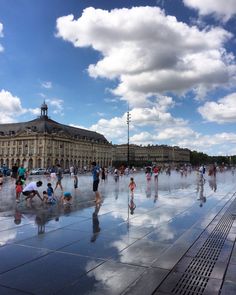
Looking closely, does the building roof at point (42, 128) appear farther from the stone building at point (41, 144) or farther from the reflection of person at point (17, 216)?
the reflection of person at point (17, 216)

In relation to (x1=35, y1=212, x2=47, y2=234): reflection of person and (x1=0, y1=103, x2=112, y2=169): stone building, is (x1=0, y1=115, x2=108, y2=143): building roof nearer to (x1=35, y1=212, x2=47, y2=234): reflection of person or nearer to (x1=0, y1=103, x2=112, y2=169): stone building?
(x1=0, y1=103, x2=112, y2=169): stone building

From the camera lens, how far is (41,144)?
494ft

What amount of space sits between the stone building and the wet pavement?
13661 cm

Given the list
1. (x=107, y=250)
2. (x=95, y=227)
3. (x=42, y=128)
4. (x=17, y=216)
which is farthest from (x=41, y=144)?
(x=107, y=250)

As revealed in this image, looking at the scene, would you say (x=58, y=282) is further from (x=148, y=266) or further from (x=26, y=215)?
(x=26, y=215)

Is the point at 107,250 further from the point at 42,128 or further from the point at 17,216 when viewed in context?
the point at 42,128

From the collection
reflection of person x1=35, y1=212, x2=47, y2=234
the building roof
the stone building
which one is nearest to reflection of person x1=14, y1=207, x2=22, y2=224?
reflection of person x1=35, y1=212, x2=47, y2=234

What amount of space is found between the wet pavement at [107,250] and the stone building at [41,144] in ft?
448

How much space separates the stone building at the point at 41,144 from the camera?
150500mm

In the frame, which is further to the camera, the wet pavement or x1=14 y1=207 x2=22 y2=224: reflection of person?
x1=14 y1=207 x2=22 y2=224: reflection of person

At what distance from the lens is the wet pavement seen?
16.9 feet

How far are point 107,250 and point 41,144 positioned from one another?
147 metres

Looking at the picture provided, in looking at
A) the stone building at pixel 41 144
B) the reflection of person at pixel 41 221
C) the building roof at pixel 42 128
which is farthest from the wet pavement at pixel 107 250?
the building roof at pixel 42 128

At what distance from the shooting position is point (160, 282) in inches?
207
